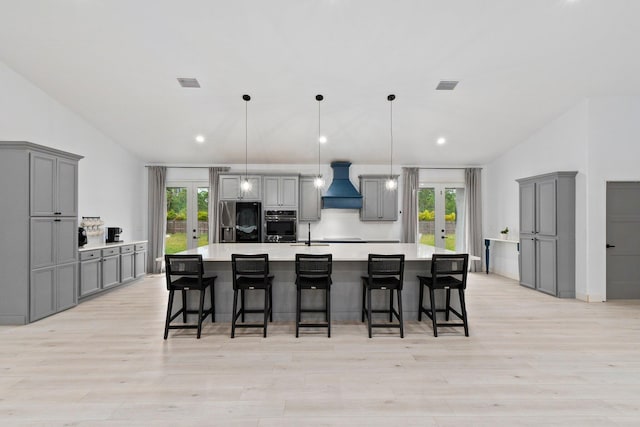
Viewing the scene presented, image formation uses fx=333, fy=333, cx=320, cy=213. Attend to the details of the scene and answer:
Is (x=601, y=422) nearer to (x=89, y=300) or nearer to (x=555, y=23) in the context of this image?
(x=555, y=23)

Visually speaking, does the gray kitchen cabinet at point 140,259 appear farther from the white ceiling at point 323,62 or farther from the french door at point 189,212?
the white ceiling at point 323,62

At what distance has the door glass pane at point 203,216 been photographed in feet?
26.1

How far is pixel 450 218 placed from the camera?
8164mm

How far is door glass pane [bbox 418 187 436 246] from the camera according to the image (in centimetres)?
808

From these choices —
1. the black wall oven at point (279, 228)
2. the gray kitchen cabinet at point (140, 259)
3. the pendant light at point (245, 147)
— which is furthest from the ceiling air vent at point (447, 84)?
the gray kitchen cabinet at point (140, 259)

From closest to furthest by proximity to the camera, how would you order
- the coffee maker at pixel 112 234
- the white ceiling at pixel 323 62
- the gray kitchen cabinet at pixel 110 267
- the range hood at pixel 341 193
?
the white ceiling at pixel 323 62, the gray kitchen cabinet at pixel 110 267, the coffee maker at pixel 112 234, the range hood at pixel 341 193

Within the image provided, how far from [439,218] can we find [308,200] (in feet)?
10.7

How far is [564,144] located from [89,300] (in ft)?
27.0

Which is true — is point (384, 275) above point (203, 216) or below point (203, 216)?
below

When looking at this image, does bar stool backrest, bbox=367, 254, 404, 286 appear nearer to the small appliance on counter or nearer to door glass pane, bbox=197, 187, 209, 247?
the small appliance on counter

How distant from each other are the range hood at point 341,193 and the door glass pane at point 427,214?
5.45 ft

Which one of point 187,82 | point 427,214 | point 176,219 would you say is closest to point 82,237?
point 176,219

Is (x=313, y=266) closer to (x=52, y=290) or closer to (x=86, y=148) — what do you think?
(x=52, y=290)

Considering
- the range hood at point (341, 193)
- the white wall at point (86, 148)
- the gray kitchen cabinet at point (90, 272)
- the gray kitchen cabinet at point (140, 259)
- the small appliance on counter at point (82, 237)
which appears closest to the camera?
the white wall at point (86, 148)
